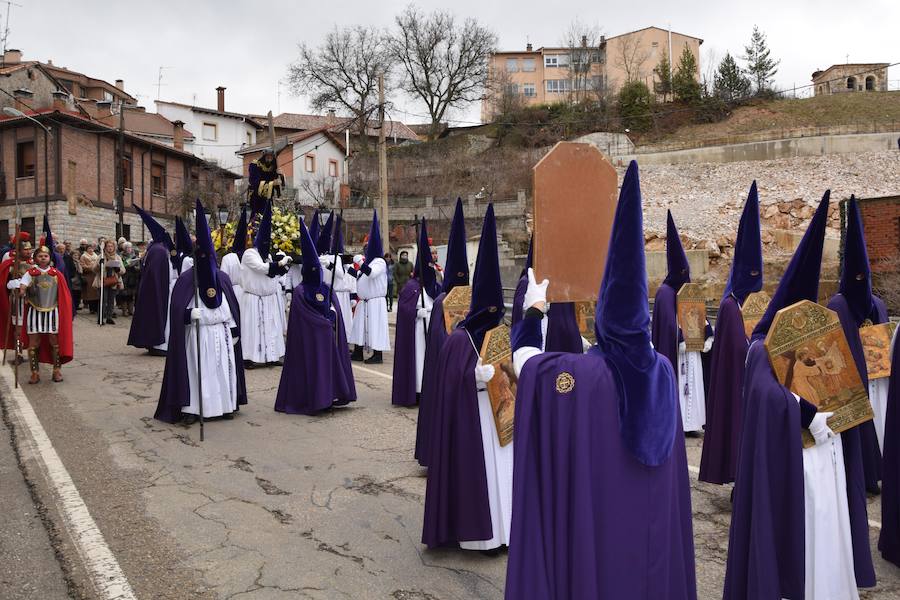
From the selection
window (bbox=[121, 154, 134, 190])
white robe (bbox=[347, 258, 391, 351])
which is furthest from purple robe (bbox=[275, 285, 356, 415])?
window (bbox=[121, 154, 134, 190])

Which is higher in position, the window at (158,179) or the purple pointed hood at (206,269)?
the window at (158,179)

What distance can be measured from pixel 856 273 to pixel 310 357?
612 cm

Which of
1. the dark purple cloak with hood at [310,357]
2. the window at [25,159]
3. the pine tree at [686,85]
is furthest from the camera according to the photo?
the pine tree at [686,85]

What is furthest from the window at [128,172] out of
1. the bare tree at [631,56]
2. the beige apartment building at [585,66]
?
the bare tree at [631,56]

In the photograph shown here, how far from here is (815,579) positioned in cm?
367

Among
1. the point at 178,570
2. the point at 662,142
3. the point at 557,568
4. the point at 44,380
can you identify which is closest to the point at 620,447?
the point at 557,568

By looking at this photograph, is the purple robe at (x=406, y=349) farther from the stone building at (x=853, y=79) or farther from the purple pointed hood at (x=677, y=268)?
the stone building at (x=853, y=79)

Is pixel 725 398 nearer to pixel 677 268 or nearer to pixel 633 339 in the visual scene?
pixel 677 268

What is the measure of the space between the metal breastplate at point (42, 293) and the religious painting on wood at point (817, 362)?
9.75m

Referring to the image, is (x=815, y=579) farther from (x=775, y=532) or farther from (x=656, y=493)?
(x=656, y=493)

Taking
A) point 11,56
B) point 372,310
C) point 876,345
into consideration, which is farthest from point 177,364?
point 11,56

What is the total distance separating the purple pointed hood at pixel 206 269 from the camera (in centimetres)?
820

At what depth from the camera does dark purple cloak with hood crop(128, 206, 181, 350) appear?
43.8ft

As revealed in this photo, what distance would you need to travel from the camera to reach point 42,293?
33.4 ft
